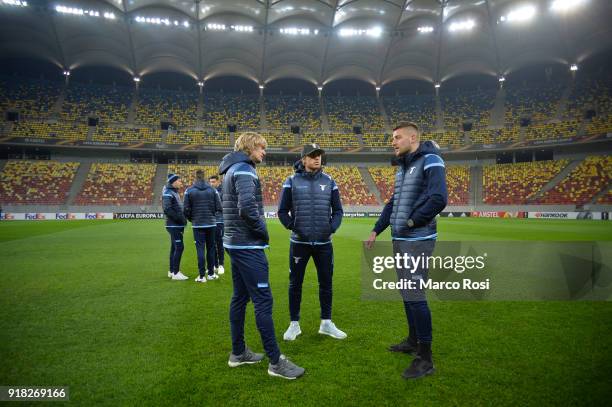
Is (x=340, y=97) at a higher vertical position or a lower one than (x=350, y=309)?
higher

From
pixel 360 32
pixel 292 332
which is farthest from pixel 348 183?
pixel 292 332

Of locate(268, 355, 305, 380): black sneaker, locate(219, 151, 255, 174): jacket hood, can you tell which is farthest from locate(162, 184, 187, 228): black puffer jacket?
locate(268, 355, 305, 380): black sneaker

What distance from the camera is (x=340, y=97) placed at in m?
53.8

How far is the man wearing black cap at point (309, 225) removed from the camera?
4.64 m

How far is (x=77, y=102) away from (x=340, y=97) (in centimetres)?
3667

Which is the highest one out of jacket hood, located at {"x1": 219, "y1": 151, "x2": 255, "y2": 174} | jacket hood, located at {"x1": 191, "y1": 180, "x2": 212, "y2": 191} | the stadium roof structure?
the stadium roof structure

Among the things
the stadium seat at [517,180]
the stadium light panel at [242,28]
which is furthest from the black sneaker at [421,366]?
the stadium light panel at [242,28]

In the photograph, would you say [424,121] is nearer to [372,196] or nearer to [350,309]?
[372,196]

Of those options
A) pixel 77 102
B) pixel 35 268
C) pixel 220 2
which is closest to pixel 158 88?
pixel 77 102

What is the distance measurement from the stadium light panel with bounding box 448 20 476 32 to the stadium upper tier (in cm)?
1140

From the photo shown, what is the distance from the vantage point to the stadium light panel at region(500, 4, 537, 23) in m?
38.3

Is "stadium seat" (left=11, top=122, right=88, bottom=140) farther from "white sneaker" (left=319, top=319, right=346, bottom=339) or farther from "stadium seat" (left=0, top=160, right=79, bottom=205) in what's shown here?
"white sneaker" (left=319, top=319, right=346, bottom=339)

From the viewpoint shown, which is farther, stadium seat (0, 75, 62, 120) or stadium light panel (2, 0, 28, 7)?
stadium seat (0, 75, 62, 120)

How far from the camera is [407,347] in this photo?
411 centimetres
